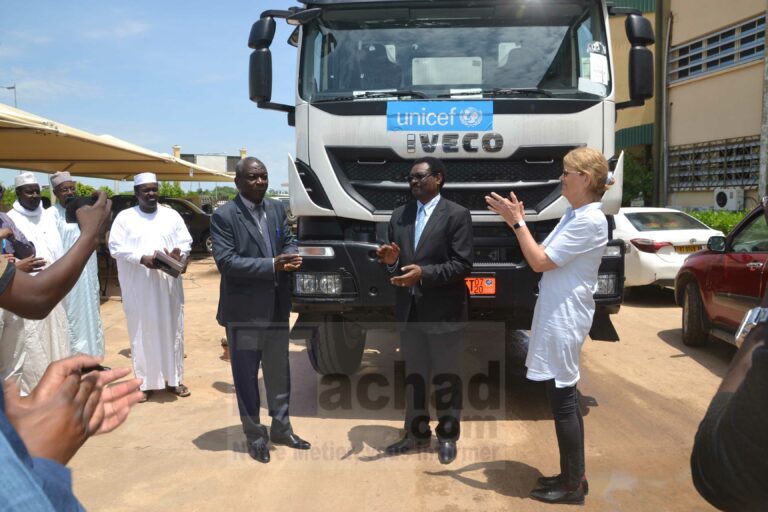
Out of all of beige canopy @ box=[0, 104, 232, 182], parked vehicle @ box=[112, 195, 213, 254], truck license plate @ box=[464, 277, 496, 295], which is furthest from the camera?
parked vehicle @ box=[112, 195, 213, 254]

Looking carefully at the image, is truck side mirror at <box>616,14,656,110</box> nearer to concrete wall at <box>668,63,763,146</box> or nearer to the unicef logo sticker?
the unicef logo sticker

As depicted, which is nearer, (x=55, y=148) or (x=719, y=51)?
(x=55, y=148)

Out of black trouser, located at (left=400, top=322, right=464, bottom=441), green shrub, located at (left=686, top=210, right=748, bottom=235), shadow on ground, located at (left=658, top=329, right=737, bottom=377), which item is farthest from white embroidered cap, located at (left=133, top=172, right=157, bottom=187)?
green shrub, located at (left=686, top=210, right=748, bottom=235)

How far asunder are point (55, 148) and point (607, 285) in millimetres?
11332

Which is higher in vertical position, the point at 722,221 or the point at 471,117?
the point at 471,117

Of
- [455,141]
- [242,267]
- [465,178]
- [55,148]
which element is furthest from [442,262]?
[55,148]

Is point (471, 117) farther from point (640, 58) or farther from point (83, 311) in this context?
point (83, 311)

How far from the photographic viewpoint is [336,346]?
582 centimetres

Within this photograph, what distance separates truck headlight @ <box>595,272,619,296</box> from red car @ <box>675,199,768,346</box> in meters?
1.82

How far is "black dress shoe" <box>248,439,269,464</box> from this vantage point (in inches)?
169

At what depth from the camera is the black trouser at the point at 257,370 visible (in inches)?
172

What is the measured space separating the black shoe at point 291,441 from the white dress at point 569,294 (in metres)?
1.74

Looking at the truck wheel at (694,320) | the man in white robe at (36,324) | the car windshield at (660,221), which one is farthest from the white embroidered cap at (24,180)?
the car windshield at (660,221)

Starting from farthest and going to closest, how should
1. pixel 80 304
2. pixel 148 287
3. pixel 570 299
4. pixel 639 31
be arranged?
pixel 80 304 < pixel 148 287 < pixel 639 31 < pixel 570 299
